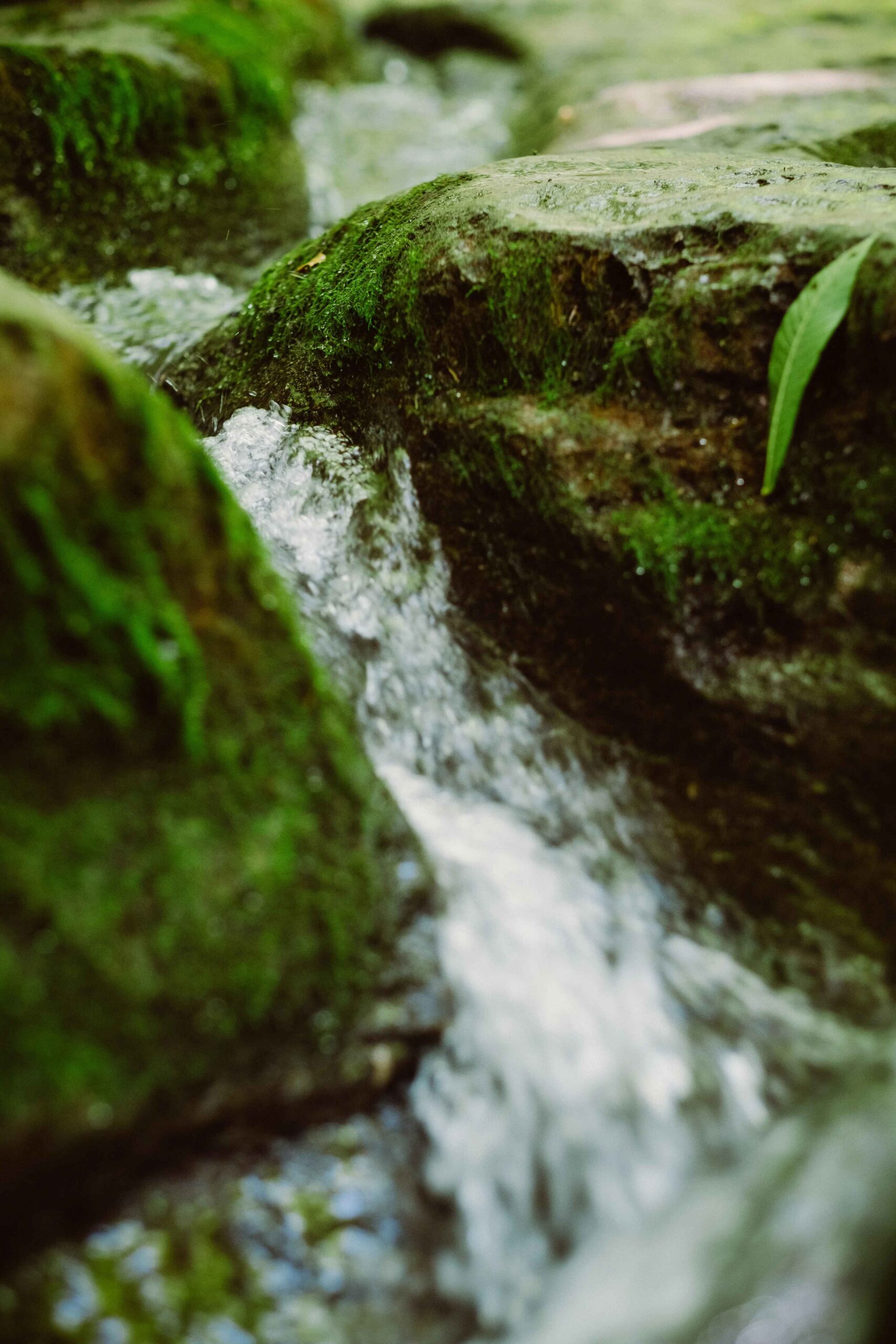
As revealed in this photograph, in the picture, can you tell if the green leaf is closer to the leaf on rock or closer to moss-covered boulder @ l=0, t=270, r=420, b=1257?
moss-covered boulder @ l=0, t=270, r=420, b=1257

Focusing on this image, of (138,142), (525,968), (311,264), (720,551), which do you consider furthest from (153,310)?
(525,968)

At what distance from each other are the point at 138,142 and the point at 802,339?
502 centimetres

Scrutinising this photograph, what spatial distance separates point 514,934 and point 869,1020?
1115mm

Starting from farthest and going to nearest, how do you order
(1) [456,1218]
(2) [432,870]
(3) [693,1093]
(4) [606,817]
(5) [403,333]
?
(5) [403,333], (4) [606,817], (2) [432,870], (3) [693,1093], (1) [456,1218]

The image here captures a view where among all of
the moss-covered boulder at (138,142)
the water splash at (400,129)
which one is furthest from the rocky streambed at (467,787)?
the water splash at (400,129)

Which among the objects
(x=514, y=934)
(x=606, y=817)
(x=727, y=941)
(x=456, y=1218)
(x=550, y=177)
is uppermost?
(x=550, y=177)

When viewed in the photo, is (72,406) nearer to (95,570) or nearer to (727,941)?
(95,570)

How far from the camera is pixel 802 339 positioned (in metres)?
2.43

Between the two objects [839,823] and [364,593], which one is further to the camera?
[364,593]

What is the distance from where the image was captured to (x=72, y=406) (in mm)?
1661

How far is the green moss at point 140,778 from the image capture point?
1635 mm

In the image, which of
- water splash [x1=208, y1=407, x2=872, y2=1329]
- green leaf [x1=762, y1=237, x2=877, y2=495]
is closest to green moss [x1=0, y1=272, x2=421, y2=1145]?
water splash [x1=208, y1=407, x2=872, y2=1329]

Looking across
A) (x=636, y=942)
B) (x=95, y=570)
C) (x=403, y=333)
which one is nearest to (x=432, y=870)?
(x=636, y=942)

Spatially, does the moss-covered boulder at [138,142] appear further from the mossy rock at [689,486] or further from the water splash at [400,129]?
the mossy rock at [689,486]
